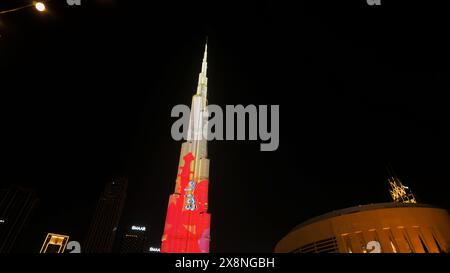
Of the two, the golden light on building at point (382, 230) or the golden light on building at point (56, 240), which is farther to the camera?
the golden light on building at point (56, 240)

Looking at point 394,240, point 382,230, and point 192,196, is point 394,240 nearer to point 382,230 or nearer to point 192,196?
point 382,230

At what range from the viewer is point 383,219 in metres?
36.5

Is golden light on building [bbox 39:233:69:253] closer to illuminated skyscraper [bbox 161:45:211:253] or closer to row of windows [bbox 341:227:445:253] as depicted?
illuminated skyscraper [bbox 161:45:211:253]

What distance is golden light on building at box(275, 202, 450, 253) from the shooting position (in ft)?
115

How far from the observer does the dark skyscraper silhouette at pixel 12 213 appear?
81.9 metres

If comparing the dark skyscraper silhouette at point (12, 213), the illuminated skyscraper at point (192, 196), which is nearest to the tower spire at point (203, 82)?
the illuminated skyscraper at point (192, 196)

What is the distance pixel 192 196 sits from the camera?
5894cm

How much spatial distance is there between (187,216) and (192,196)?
13.3 feet

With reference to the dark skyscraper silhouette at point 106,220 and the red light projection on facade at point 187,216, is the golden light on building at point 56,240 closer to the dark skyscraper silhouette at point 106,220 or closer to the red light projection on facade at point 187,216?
the red light projection on facade at point 187,216

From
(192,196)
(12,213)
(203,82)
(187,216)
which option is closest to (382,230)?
(187,216)

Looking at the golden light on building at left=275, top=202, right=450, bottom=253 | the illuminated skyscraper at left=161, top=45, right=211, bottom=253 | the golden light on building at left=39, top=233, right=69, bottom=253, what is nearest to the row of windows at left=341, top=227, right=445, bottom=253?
the golden light on building at left=275, top=202, right=450, bottom=253
